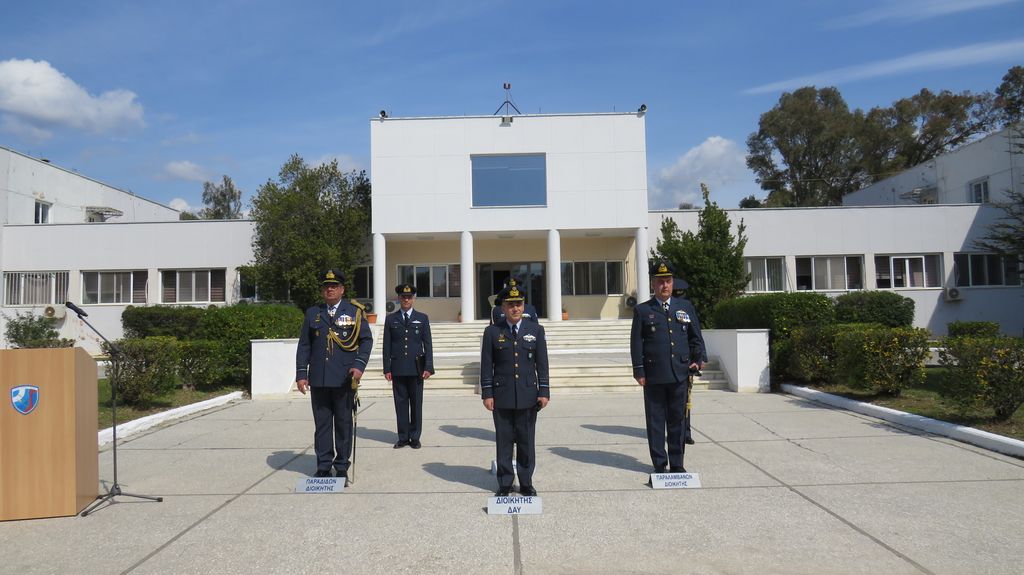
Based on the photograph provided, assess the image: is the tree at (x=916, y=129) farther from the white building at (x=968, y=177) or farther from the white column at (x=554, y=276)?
the white column at (x=554, y=276)

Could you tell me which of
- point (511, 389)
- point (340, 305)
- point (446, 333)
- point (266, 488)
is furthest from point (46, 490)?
point (446, 333)

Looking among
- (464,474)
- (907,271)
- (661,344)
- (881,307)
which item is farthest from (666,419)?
(907,271)

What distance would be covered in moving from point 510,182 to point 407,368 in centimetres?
1639

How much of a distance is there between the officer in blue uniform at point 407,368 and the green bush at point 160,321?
1571cm

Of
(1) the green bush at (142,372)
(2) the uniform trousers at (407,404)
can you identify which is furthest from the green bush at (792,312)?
(1) the green bush at (142,372)

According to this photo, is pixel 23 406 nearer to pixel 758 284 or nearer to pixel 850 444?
pixel 850 444

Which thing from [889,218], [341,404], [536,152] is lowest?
[341,404]

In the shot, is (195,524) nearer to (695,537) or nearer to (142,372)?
(695,537)

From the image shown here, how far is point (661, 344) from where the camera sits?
629 centimetres

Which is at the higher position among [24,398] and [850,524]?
[24,398]

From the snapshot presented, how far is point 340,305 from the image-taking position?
21.4ft

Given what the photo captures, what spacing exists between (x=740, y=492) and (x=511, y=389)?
2.30 m

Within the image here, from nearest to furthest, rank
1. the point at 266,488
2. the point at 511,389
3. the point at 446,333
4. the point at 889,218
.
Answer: the point at 511,389
the point at 266,488
the point at 446,333
the point at 889,218

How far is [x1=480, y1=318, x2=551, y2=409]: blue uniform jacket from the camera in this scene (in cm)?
561
